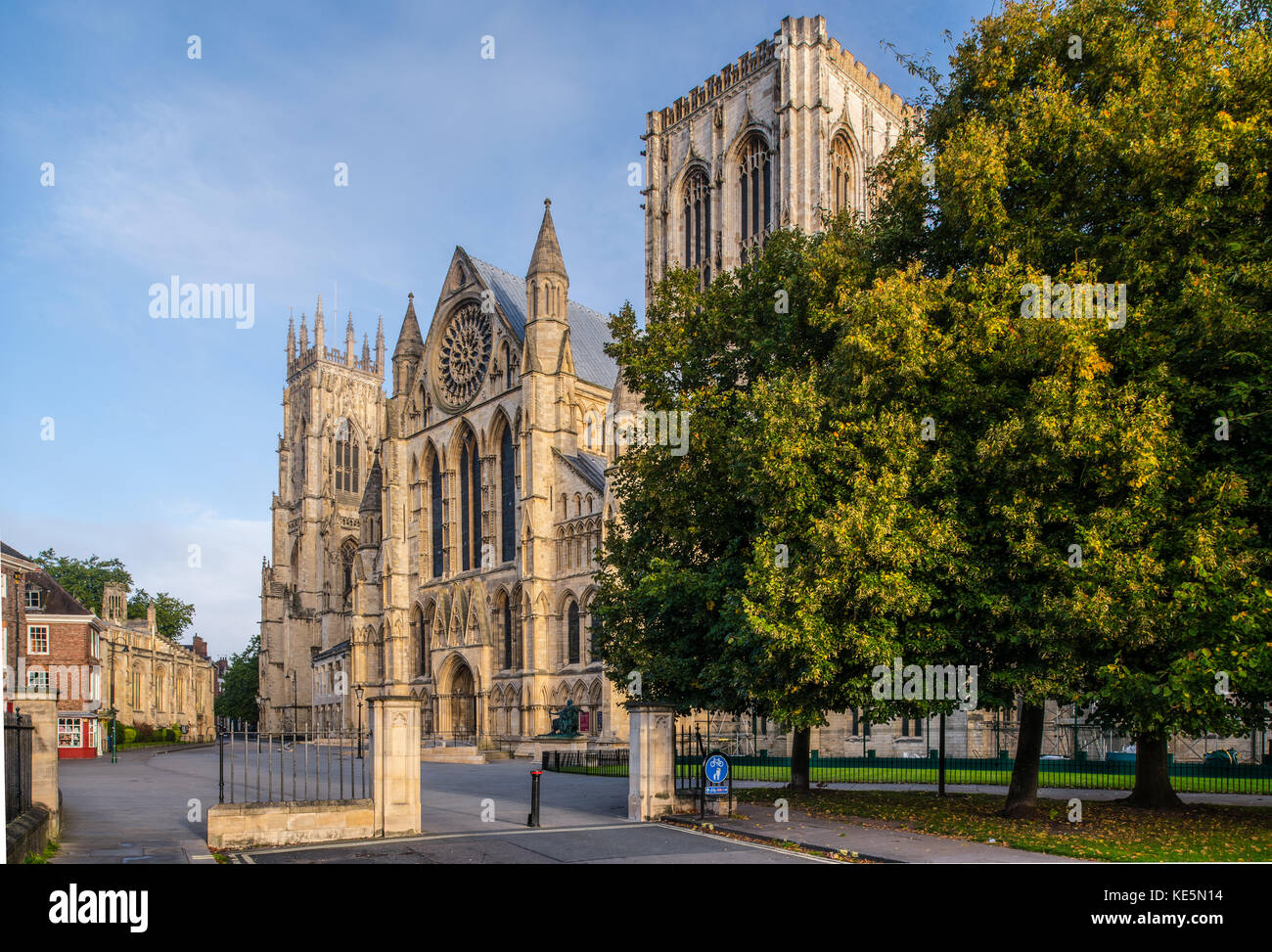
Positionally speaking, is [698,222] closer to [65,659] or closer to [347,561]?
[65,659]

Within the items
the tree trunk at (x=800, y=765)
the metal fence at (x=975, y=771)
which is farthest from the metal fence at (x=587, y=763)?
the tree trunk at (x=800, y=765)

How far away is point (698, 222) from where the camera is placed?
55.8m

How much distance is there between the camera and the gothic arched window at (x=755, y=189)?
170ft

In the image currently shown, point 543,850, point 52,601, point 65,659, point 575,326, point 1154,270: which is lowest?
point 65,659

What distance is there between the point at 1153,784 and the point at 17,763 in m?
18.0

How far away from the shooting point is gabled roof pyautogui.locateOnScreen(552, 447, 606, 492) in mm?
45250

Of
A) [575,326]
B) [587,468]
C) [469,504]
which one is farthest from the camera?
[575,326]

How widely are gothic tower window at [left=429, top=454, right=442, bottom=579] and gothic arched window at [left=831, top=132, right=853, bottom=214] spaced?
2515cm

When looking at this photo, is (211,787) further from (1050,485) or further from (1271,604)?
(1271,604)

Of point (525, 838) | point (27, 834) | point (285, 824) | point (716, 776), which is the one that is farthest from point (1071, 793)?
point (27, 834)

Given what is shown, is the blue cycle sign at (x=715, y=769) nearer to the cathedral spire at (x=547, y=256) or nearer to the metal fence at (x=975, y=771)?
the metal fence at (x=975, y=771)

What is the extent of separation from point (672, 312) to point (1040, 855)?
14.0 metres

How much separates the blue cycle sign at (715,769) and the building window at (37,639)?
47.1 metres

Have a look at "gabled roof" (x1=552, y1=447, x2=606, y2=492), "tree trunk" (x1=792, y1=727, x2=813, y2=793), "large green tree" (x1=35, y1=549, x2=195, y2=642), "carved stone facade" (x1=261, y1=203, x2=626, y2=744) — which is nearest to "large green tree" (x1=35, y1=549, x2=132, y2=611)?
"large green tree" (x1=35, y1=549, x2=195, y2=642)
